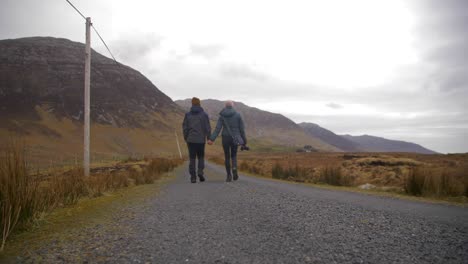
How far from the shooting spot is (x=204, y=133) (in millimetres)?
9328

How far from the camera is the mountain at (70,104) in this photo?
271 ft

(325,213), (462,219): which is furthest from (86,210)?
(462,219)

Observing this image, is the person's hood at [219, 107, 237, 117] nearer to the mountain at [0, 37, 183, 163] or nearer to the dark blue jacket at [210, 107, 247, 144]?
the dark blue jacket at [210, 107, 247, 144]

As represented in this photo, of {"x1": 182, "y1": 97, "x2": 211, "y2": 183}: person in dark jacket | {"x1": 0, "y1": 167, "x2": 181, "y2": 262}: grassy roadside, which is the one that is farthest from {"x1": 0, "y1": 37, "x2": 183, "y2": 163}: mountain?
{"x1": 0, "y1": 167, "x2": 181, "y2": 262}: grassy roadside

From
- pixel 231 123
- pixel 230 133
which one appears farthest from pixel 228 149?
pixel 231 123

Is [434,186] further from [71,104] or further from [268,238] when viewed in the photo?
[71,104]

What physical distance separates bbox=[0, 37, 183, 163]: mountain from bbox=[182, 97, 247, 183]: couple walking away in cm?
6963

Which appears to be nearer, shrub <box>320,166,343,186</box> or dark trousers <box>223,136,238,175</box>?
dark trousers <box>223,136,238,175</box>

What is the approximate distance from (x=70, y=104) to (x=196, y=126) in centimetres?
9733

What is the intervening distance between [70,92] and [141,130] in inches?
868

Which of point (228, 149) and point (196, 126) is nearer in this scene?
point (196, 126)

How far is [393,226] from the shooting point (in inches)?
134

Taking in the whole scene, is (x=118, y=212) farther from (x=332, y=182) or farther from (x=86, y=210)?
(x=332, y=182)

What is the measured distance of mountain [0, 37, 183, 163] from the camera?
82.5 m
